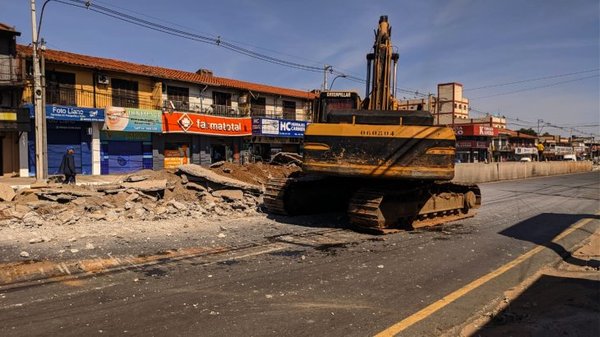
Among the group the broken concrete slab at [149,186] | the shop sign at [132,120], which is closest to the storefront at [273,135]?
the shop sign at [132,120]

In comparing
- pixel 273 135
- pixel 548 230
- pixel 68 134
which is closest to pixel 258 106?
pixel 273 135

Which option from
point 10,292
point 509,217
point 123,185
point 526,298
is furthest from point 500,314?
point 123,185

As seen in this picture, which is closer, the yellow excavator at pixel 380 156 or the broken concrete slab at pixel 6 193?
the yellow excavator at pixel 380 156

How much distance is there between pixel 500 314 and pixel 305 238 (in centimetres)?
496

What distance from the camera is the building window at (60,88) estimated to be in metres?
26.9

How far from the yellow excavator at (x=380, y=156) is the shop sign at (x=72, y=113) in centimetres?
1898

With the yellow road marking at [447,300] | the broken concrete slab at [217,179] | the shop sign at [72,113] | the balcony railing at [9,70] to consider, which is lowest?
the yellow road marking at [447,300]

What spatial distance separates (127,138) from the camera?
29766mm

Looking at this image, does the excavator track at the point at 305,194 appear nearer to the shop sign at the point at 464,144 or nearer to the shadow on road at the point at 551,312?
the shadow on road at the point at 551,312

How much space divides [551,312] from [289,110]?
37.1 m

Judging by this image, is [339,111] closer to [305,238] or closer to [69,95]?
[305,238]

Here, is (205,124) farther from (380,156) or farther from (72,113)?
(380,156)

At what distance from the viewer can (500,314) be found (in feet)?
17.3

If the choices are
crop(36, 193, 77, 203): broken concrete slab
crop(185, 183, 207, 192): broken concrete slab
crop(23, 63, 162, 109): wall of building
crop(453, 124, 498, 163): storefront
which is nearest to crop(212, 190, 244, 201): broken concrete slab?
crop(185, 183, 207, 192): broken concrete slab
